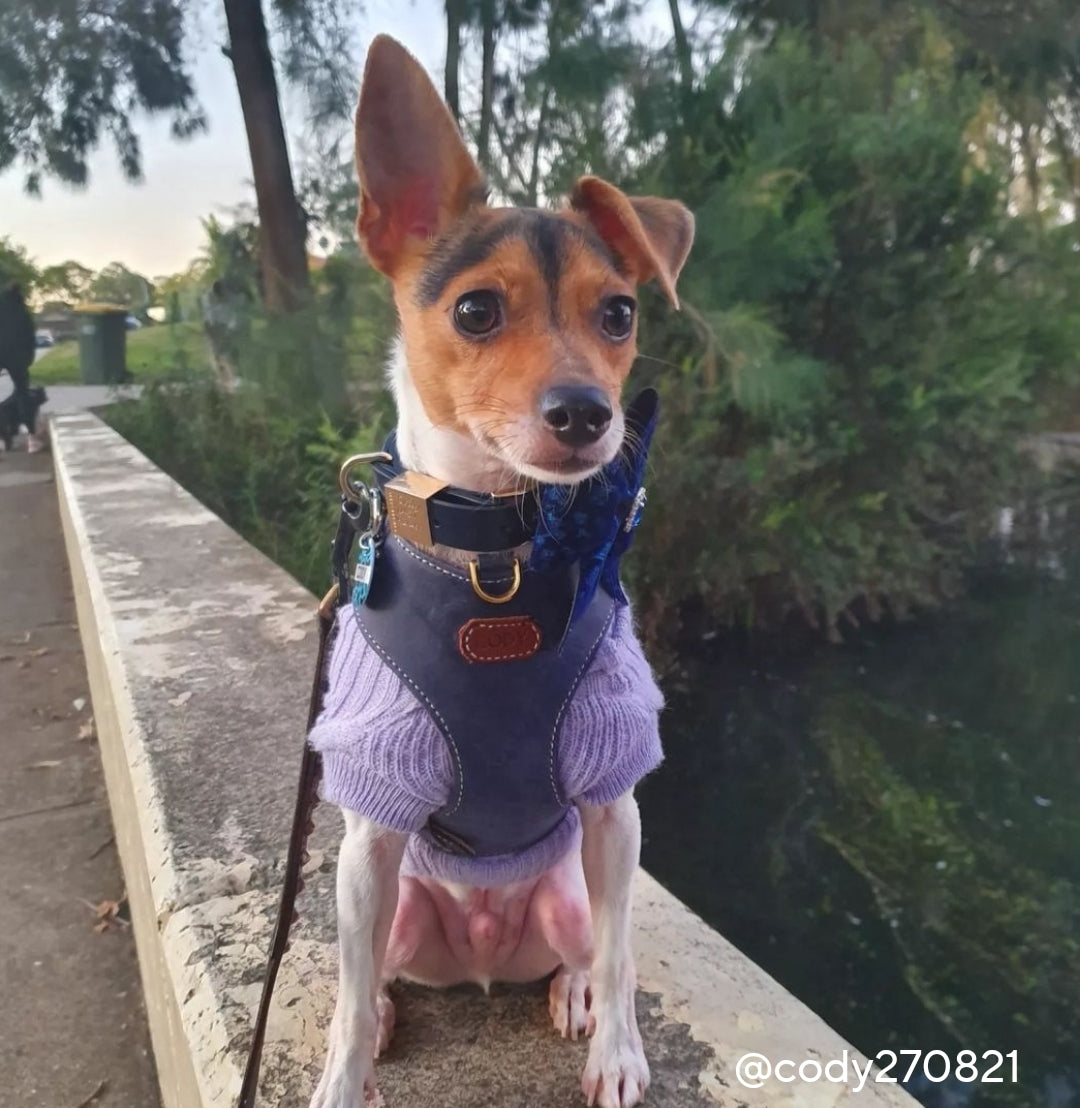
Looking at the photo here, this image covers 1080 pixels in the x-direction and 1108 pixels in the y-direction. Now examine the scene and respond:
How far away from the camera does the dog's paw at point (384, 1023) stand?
4.65 feet

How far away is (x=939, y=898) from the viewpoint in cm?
370

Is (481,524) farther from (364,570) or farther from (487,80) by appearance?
(487,80)

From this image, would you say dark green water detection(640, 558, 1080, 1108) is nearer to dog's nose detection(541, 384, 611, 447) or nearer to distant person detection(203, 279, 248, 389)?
dog's nose detection(541, 384, 611, 447)

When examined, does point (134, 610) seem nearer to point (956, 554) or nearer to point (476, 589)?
point (476, 589)

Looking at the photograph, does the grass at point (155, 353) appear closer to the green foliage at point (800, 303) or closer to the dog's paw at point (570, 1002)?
the green foliage at point (800, 303)

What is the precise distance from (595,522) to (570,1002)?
0.71 metres

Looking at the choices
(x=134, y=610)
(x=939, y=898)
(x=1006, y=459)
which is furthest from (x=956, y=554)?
(x=134, y=610)

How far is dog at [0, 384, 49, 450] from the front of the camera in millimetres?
10039

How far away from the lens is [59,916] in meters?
2.34

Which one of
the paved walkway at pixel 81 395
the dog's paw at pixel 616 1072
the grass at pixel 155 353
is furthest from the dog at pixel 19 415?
the dog's paw at pixel 616 1072

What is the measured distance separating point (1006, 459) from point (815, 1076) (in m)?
5.52

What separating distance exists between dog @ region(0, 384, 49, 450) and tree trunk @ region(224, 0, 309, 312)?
16.9ft

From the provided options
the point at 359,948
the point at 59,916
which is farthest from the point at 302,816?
the point at 59,916

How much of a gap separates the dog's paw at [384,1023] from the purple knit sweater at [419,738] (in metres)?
0.33
